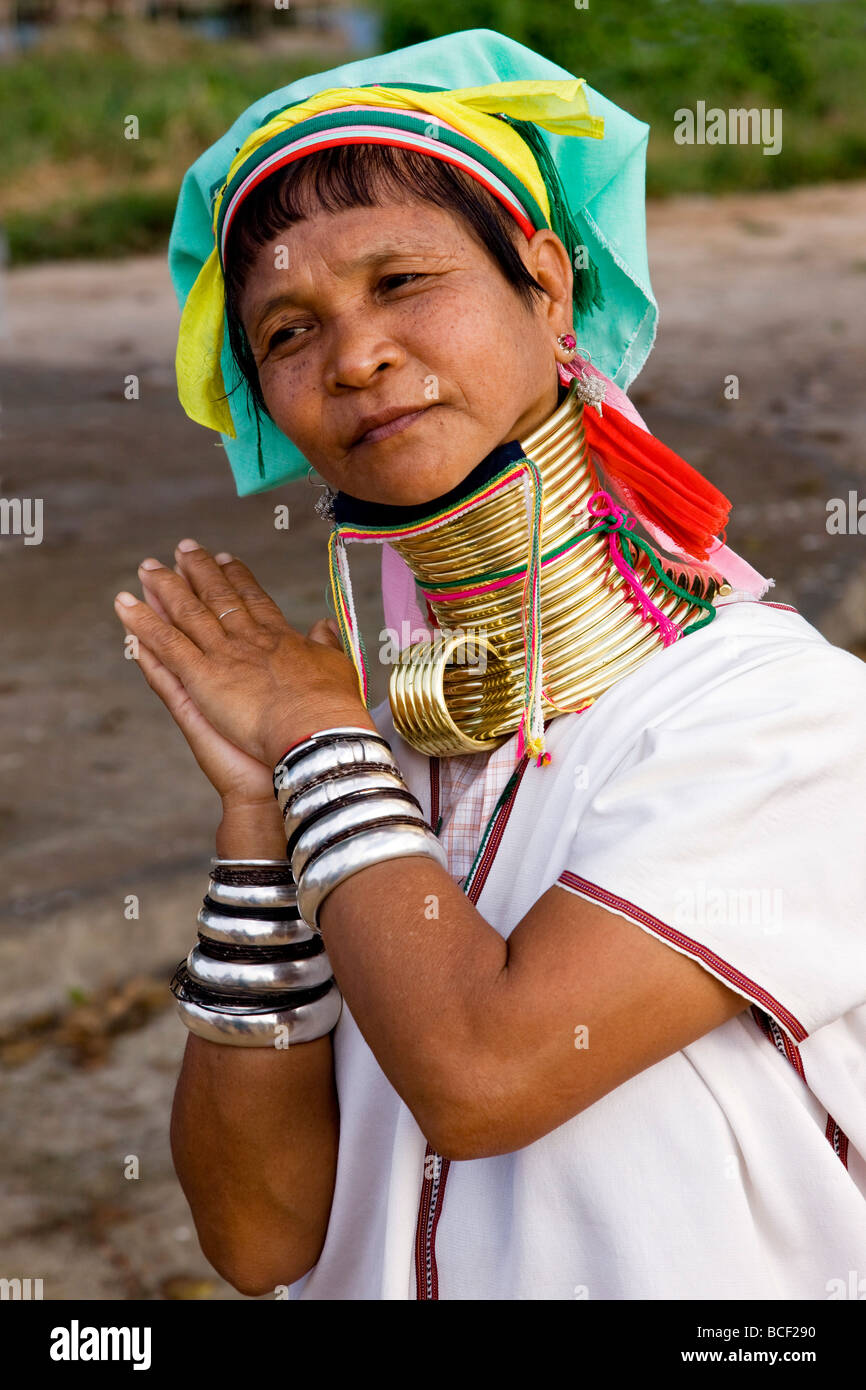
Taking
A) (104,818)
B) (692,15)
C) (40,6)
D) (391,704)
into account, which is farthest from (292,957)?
(40,6)

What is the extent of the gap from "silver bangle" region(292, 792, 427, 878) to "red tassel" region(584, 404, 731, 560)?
1.79 feet

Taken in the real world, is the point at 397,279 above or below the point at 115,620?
above

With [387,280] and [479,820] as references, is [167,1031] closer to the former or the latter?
[479,820]

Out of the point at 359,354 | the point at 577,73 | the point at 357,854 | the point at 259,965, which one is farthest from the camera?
the point at 577,73

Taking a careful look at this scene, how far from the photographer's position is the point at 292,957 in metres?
1.81

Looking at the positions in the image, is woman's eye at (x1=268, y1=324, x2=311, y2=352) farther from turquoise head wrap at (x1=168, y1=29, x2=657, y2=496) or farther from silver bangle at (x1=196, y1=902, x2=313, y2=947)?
silver bangle at (x1=196, y1=902, x2=313, y2=947)

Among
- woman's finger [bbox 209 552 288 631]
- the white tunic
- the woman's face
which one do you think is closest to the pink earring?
the woman's face

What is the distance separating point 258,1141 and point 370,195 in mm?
1184

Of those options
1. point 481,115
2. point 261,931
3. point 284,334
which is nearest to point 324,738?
point 261,931

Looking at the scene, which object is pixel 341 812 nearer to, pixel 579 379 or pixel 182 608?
A: pixel 182 608

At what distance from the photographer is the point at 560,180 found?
2020 mm

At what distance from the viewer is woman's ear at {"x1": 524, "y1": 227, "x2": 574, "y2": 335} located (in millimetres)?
1871

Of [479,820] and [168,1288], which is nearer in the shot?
[479,820]
